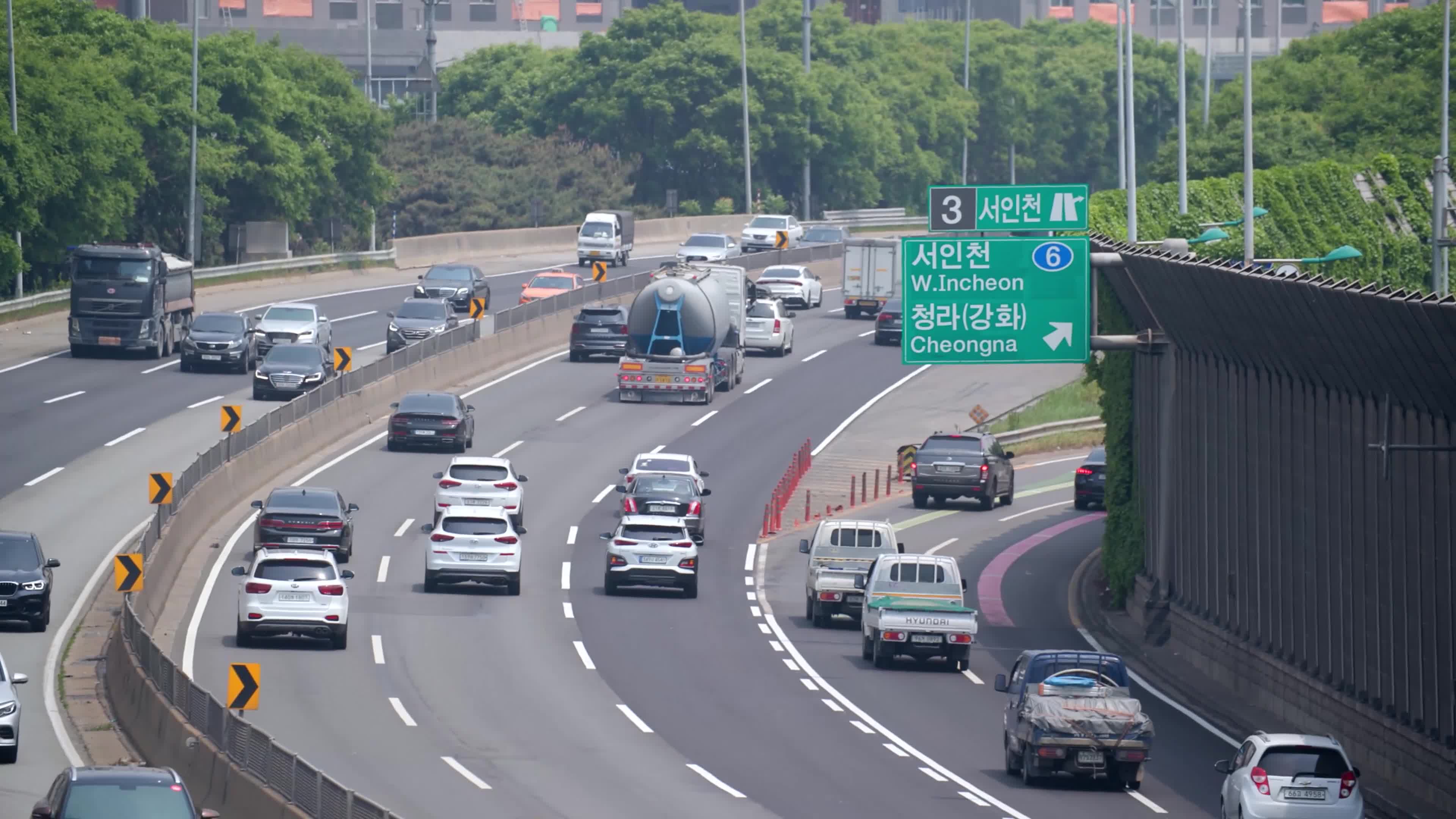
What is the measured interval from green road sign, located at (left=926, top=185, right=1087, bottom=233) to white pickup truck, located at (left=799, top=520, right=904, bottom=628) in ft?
21.6

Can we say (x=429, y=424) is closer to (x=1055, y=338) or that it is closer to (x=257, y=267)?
(x=1055, y=338)

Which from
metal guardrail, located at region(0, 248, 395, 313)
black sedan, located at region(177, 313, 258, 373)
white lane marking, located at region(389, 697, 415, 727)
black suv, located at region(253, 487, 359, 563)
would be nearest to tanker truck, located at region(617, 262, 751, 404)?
black sedan, located at region(177, 313, 258, 373)

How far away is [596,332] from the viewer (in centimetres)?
6975

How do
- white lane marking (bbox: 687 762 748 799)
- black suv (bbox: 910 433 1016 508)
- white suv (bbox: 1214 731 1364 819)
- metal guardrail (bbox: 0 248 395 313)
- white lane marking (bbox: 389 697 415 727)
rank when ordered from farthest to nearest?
metal guardrail (bbox: 0 248 395 313), black suv (bbox: 910 433 1016 508), white lane marking (bbox: 389 697 415 727), white lane marking (bbox: 687 762 748 799), white suv (bbox: 1214 731 1364 819)

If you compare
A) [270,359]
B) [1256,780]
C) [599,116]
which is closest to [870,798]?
[1256,780]

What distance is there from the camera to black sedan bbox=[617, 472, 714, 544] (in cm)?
4766

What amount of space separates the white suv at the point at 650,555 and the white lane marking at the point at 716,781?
45.6 ft

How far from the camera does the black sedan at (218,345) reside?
203 feet

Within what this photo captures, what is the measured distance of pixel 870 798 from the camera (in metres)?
26.0

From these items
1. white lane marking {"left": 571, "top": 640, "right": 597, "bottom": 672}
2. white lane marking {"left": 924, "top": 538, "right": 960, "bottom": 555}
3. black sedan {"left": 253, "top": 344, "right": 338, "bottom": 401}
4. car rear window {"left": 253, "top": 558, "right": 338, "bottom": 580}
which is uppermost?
black sedan {"left": 253, "top": 344, "right": 338, "bottom": 401}

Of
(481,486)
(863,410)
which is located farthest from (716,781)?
(863,410)

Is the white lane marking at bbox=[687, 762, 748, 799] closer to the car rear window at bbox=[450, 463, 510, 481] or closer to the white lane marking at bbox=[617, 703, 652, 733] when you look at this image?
the white lane marking at bbox=[617, 703, 652, 733]

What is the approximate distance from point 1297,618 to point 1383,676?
3.78m

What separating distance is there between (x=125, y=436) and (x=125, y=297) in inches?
400
